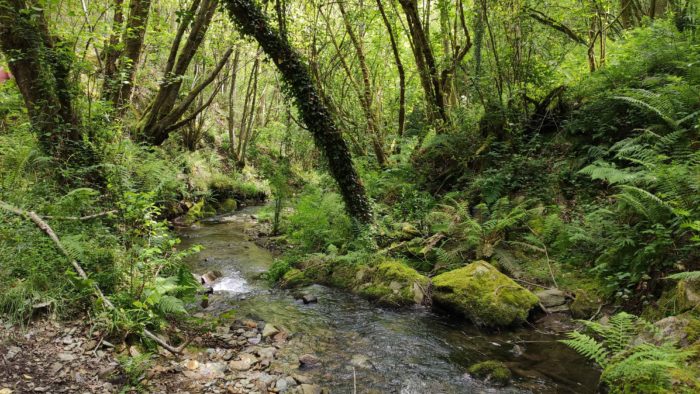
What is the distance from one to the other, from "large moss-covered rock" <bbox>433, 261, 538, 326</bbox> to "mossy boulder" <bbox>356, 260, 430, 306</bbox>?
0.37 m

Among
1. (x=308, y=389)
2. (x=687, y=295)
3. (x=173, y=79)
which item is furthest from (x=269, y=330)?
(x=173, y=79)

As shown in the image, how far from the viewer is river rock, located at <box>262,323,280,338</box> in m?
5.00

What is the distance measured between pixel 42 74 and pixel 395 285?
245 inches

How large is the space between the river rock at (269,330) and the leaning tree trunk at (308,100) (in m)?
4.04

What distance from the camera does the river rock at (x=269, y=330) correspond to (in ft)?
16.4

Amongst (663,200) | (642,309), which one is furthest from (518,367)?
(663,200)

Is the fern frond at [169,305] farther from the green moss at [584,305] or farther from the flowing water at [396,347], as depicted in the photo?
the green moss at [584,305]

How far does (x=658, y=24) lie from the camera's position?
8102 millimetres

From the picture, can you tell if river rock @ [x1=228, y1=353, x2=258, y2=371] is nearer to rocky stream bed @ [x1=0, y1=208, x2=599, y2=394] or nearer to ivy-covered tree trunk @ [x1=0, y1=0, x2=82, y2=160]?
rocky stream bed @ [x1=0, y1=208, x2=599, y2=394]

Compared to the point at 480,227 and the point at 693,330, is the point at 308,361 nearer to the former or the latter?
the point at 693,330

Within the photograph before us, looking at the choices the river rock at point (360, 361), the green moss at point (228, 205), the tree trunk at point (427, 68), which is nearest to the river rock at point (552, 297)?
the river rock at point (360, 361)

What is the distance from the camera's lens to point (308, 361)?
14.3ft

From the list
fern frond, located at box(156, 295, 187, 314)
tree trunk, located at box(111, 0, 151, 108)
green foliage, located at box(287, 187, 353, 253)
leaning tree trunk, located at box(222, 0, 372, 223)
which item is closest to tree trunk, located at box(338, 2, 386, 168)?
green foliage, located at box(287, 187, 353, 253)

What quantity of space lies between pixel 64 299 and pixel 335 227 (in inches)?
233
